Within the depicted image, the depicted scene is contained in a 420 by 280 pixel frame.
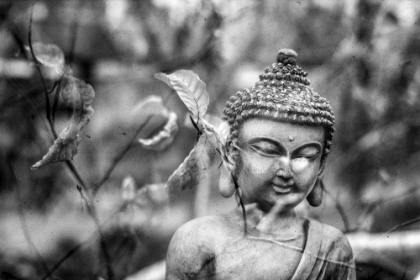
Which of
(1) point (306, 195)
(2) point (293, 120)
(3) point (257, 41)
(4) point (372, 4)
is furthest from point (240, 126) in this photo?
(4) point (372, 4)

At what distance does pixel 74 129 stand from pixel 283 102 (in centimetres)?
52

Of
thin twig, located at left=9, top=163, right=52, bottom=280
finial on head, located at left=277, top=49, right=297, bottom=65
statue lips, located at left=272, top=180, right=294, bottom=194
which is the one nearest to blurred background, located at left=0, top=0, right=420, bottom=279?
thin twig, located at left=9, top=163, right=52, bottom=280

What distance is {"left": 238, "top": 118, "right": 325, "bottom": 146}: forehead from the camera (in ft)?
4.24

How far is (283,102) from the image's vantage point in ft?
4.26

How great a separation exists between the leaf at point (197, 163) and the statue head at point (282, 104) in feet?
0.16

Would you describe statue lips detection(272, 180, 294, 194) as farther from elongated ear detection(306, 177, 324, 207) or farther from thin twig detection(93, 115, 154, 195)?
thin twig detection(93, 115, 154, 195)

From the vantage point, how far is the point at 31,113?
1896mm

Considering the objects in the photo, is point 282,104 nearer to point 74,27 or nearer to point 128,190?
point 128,190

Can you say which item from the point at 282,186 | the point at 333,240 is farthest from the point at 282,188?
the point at 333,240

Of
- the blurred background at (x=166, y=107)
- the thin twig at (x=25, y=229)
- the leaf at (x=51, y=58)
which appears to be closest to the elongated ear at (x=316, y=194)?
the blurred background at (x=166, y=107)

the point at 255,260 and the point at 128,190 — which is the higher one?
the point at 255,260

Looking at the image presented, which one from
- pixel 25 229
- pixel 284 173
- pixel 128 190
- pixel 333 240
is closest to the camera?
pixel 284 173

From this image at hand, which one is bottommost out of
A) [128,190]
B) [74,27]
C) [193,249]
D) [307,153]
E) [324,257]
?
[128,190]

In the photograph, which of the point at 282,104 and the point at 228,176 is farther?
the point at 228,176
